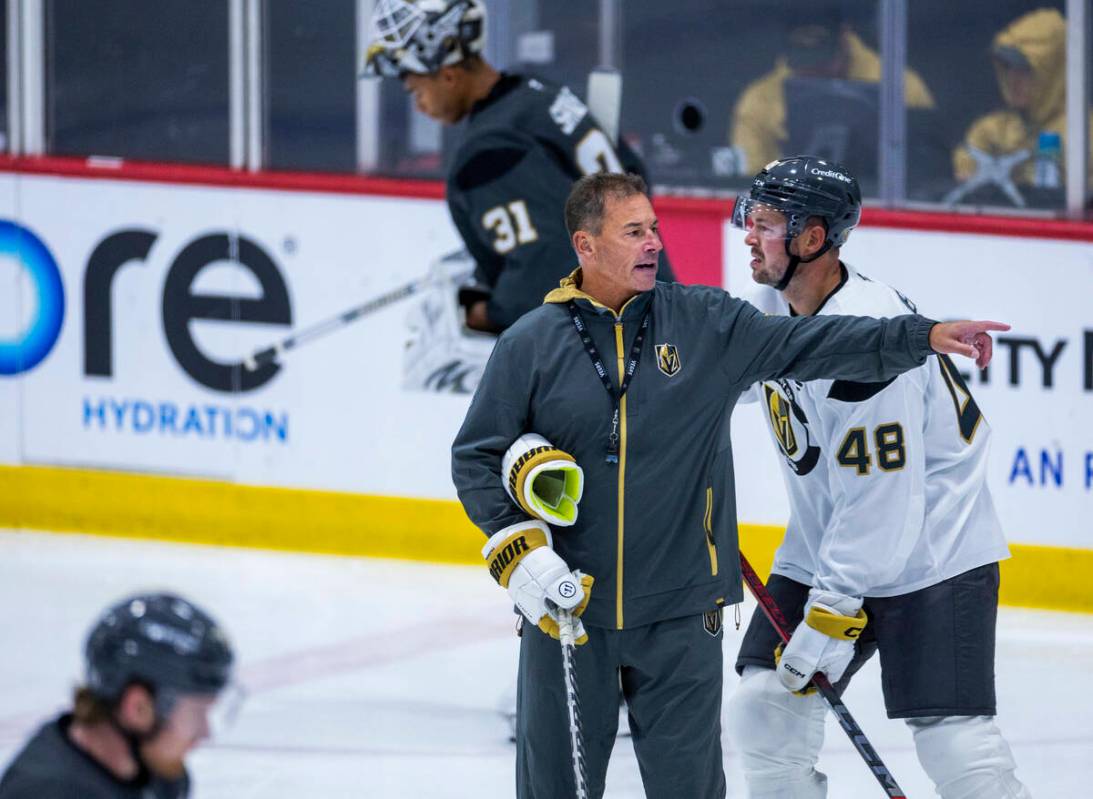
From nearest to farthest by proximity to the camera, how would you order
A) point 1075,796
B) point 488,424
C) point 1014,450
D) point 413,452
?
point 488,424 → point 1075,796 → point 1014,450 → point 413,452

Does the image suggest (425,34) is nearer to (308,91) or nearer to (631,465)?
(631,465)

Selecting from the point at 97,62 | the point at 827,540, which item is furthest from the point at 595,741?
the point at 97,62

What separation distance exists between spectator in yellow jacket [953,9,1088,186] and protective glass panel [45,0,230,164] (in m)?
2.28

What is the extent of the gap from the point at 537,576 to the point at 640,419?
280mm

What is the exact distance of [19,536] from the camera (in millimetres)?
6645

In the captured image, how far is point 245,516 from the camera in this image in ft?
21.2

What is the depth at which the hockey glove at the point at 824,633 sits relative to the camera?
3.33 metres

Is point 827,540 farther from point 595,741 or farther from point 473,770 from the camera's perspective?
point 473,770

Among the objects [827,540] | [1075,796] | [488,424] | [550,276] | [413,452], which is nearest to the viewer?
[488,424]

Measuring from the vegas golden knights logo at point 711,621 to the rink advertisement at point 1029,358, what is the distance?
7.44 feet

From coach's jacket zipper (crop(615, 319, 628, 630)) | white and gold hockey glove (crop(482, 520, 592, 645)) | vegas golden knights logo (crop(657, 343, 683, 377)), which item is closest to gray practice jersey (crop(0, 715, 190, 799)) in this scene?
white and gold hockey glove (crop(482, 520, 592, 645))

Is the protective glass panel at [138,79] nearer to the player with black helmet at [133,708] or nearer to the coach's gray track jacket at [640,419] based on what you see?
the coach's gray track jacket at [640,419]

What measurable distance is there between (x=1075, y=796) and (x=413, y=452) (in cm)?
253

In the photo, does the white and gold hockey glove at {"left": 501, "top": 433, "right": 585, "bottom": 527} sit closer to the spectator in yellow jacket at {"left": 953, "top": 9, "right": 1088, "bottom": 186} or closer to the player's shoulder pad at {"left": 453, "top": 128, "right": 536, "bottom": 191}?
the player's shoulder pad at {"left": 453, "top": 128, "right": 536, "bottom": 191}
